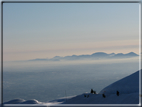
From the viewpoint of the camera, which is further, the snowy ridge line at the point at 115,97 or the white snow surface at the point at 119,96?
the white snow surface at the point at 119,96

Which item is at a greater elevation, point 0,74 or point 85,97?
point 0,74

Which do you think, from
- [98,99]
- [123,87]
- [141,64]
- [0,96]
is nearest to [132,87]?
[123,87]

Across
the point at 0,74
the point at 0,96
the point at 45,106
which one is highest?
the point at 0,74

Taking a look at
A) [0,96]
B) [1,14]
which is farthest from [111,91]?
[1,14]

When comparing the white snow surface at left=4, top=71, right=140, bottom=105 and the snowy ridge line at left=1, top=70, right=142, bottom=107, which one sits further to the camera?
the white snow surface at left=4, top=71, right=140, bottom=105

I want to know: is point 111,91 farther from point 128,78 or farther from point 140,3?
point 140,3

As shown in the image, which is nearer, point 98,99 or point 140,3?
point 140,3

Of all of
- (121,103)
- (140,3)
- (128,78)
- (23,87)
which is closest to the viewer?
(140,3)

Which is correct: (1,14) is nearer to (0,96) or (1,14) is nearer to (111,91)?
(0,96)

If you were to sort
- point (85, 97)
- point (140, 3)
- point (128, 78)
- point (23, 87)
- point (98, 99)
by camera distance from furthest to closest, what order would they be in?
point (23, 87)
point (128, 78)
point (85, 97)
point (98, 99)
point (140, 3)
